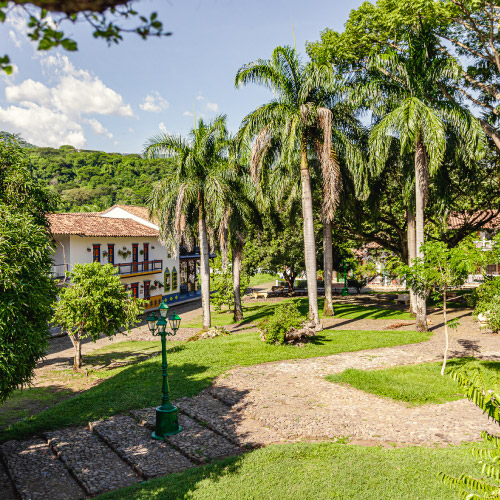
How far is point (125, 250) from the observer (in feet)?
109

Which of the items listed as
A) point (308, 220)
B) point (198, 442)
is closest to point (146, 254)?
point (308, 220)

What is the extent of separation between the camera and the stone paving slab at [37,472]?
766 cm

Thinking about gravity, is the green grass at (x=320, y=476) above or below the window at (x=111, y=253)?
below

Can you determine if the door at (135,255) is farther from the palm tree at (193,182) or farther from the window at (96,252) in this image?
the palm tree at (193,182)

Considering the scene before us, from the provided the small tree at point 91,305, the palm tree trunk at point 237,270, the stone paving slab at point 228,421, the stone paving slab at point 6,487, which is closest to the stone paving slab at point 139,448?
the stone paving slab at point 228,421

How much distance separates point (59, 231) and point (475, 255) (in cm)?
2313

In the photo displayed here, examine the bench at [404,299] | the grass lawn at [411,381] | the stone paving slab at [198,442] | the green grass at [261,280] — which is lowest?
the stone paving slab at [198,442]

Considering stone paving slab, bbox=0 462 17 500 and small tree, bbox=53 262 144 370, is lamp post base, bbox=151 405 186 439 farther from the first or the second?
small tree, bbox=53 262 144 370

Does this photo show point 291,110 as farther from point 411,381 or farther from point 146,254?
point 146,254

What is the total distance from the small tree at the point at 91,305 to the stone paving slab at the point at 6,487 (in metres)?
7.65

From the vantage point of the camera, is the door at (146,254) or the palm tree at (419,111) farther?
the door at (146,254)

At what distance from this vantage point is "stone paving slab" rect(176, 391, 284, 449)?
9469 millimetres

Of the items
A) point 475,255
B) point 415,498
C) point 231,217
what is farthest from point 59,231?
point 415,498

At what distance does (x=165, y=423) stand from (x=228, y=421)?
1615mm
